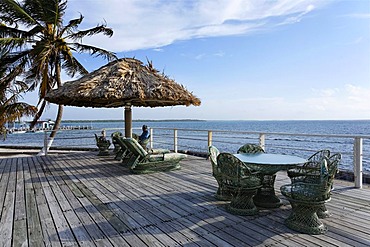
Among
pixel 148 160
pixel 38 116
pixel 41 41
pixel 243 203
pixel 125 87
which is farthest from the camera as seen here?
pixel 38 116

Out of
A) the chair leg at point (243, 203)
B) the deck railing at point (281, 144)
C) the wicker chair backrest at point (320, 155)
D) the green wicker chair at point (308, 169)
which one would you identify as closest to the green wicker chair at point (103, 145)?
the deck railing at point (281, 144)

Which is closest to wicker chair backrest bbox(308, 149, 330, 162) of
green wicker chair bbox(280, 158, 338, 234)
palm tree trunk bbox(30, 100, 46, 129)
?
green wicker chair bbox(280, 158, 338, 234)

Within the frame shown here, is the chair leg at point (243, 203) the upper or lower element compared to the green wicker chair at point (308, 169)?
lower

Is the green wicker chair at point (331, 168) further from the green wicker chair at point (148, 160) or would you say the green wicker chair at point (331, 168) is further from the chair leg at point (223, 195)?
the green wicker chair at point (148, 160)

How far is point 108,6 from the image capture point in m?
7.56

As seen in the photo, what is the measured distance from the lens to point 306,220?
257cm

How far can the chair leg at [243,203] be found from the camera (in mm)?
2961

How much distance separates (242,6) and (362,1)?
8.69 ft

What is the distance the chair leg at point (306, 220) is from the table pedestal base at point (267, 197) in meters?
0.59

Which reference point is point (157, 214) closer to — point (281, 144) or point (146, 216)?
point (146, 216)

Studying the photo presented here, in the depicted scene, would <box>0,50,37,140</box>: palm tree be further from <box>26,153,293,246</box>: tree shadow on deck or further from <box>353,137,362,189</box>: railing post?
<box>353,137,362,189</box>: railing post

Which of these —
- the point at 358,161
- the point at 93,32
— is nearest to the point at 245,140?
A: the point at 93,32

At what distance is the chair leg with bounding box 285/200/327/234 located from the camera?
2500 millimetres

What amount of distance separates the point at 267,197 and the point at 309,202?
86cm
